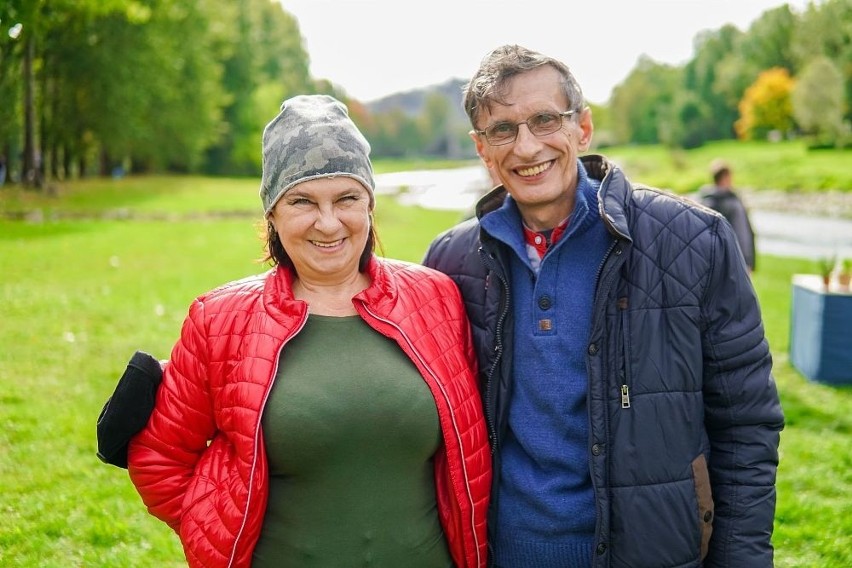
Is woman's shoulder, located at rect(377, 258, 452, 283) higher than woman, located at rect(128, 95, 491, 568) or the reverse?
higher

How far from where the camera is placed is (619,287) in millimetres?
2494

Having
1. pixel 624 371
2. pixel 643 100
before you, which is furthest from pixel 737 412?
pixel 643 100

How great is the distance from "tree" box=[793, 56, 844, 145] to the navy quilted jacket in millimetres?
63302

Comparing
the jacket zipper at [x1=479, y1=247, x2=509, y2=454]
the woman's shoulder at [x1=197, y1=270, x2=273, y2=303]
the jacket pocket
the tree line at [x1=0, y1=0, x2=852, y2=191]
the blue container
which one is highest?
the tree line at [x1=0, y1=0, x2=852, y2=191]

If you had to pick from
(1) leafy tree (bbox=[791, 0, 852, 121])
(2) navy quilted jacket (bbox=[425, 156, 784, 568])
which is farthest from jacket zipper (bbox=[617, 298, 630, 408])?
(1) leafy tree (bbox=[791, 0, 852, 121])

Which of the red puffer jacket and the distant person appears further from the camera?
the distant person

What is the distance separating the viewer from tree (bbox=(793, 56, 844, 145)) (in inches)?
2258

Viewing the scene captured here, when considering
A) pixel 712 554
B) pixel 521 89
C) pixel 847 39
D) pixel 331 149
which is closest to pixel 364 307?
pixel 331 149

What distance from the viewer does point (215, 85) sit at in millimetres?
45531

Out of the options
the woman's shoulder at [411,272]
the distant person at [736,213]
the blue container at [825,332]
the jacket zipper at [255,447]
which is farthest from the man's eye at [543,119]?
the distant person at [736,213]

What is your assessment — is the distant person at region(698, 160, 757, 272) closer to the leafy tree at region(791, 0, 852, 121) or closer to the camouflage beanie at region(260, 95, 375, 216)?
the camouflage beanie at region(260, 95, 375, 216)

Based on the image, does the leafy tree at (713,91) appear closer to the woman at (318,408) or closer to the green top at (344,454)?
the woman at (318,408)

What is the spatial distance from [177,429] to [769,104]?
82.3m

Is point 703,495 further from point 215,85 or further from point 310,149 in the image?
point 215,85
